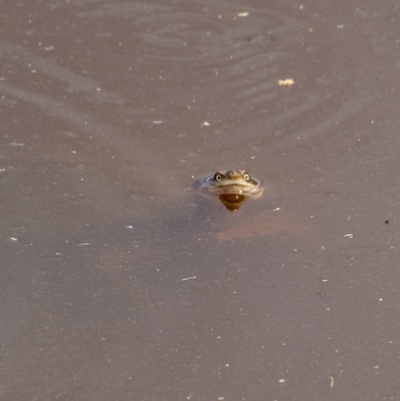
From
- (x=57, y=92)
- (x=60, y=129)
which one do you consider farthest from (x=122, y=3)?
(x=60, y=129)

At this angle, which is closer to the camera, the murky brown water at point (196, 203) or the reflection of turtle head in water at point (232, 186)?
the murky brown water at point (196, 203)

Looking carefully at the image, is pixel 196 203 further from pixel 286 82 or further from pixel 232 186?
pixel 286 82

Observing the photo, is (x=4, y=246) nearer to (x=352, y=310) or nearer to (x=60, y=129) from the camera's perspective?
(x=60, y=129)

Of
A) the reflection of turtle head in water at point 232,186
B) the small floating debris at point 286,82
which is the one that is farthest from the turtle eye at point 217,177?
the small floating debris at point 286,82

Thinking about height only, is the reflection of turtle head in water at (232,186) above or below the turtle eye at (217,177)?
below

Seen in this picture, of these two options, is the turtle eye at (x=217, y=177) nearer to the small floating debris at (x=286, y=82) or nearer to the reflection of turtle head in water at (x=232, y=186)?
the reflection of turtle head in water at (x=232, y=186)

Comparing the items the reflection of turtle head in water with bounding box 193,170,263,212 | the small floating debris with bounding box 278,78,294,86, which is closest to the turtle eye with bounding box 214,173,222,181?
the reflection of turtle head in water with bounding box 193,170,263,212
